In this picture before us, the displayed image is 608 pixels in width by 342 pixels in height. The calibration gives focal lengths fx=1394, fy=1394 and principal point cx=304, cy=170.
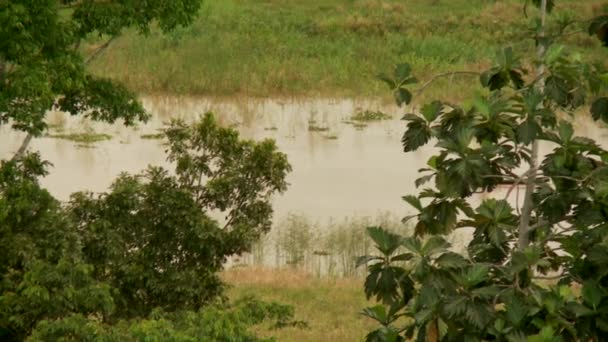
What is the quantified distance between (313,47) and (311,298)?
13030mm

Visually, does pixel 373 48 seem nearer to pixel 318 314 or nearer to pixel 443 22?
pixel 443 22

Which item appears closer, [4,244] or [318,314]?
[4,244]

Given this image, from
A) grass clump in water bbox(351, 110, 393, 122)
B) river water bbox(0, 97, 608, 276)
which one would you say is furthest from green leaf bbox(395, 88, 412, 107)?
grass clump in water bbox(351, 110, 393, 122)

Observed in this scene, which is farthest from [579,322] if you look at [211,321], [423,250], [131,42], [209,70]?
[131,42]

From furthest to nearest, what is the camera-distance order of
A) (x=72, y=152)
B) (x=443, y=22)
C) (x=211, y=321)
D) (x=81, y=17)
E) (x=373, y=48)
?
(x=443, y=22), (x=373, y=48), (x=72, y=152), (x=81, y=17), (x=211, y=321)

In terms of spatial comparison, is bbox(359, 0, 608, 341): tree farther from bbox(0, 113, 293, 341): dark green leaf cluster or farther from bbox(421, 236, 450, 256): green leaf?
bbox(0, 113, 293, 341): dark green leaf cluster

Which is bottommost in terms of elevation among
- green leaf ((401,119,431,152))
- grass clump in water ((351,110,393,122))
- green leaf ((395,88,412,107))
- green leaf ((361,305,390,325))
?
grass clump in water ((351,110,393,122))

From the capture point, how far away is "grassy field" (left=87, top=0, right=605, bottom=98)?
24.9 metres

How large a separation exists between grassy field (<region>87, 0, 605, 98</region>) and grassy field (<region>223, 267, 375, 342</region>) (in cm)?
936

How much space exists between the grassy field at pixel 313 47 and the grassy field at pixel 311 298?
9.36 m

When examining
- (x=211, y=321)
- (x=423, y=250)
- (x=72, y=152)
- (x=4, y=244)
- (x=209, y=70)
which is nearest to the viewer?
(x=423, y=250)

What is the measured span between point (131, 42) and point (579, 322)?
22459mm

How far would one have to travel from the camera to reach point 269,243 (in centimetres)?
1723

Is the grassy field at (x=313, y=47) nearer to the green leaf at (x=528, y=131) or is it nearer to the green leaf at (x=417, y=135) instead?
the green leaf at (x=417, y=135)
